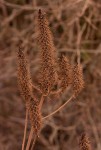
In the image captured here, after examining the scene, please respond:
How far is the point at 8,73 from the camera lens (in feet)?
11.3

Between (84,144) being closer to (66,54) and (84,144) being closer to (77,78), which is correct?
(77,78)

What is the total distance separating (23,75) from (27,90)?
0.04 meters

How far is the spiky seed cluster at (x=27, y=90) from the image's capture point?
108 cm

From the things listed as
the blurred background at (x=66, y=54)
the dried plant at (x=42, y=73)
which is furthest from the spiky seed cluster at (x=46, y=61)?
the blurred background at (x=66, y=54)

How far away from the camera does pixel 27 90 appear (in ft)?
3.74

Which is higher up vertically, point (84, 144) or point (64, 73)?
point (64, 73)

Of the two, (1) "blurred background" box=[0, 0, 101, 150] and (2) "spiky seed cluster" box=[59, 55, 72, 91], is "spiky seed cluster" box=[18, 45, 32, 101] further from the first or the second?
(1) "blurred background" box=[0, 0, 101, 150]

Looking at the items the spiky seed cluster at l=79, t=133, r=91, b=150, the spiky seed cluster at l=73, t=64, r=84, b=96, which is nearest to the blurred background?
the spiky seed cluster at l=73, t=64, r=84, b=96

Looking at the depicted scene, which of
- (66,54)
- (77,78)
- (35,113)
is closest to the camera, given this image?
(35,113)

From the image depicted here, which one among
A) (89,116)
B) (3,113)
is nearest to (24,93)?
(89,116)

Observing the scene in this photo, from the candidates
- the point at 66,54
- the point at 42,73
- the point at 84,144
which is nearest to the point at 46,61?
the point at 42,73

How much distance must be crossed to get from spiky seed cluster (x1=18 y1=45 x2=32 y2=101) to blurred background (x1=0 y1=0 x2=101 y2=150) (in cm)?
188

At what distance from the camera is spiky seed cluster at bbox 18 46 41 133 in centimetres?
108

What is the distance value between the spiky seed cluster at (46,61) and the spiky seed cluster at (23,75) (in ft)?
0.12
